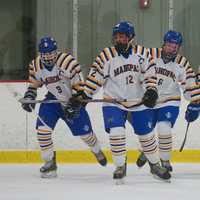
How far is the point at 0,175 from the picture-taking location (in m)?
5.21

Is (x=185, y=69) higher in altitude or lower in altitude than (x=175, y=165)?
higher

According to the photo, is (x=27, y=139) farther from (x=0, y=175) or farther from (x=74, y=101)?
(x=74, y=101)

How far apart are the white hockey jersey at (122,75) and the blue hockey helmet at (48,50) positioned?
335 millimetres

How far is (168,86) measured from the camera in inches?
204

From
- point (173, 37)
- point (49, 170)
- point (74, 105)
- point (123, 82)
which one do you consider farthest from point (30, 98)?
point (173, 37)

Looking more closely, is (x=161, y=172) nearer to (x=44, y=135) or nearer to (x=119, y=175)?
(x=119, y=175)

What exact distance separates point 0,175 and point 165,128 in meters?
1.25

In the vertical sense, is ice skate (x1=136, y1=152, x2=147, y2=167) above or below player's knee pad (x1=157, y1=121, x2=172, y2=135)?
below

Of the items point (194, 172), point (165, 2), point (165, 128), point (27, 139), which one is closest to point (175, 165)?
point (194, 172)

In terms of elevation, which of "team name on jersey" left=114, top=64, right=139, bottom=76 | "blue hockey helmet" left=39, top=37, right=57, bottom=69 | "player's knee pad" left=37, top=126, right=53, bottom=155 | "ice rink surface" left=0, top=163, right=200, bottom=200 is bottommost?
"ice rink surface" left=0, top=163, right=200, bottom=200

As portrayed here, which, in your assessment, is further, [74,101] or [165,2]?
[165,2]

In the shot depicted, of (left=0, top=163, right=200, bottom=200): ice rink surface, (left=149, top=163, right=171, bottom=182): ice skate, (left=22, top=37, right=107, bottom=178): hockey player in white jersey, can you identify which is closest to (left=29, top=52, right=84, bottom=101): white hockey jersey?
(left=22, top=37, right=107, bottom=178): hockey player in white jersey

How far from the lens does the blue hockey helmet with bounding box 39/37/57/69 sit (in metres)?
4.91

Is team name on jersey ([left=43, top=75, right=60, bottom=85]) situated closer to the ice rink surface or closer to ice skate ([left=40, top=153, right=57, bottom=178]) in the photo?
ice skate ([left=40, top=153, right=57, bottom=178])
